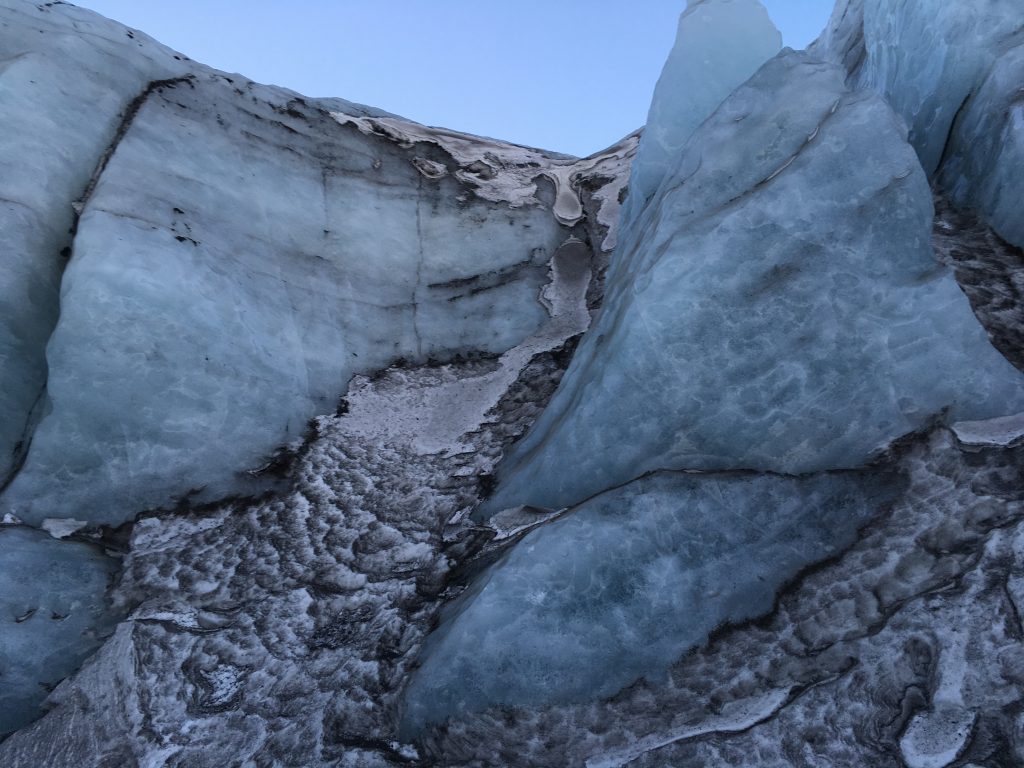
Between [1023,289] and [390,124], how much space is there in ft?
12.4

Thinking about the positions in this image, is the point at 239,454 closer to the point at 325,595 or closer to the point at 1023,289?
the point at 325,595

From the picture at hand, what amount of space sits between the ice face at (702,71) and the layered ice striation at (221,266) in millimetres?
1019

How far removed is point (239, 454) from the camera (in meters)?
2.77

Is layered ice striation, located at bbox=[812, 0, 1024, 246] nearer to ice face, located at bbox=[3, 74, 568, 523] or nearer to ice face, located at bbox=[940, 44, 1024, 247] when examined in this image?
ice face, located at bbox=[940, 44, 1024, 247]

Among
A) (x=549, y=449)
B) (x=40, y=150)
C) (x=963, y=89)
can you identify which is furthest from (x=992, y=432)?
(x=40, y=150)

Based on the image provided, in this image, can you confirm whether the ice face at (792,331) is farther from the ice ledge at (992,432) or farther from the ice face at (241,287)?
the ice face at (241,287)

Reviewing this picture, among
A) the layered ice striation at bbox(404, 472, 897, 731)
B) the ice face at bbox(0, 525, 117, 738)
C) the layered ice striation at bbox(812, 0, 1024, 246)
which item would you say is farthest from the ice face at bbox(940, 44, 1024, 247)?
the ice face at bbox(0, 525, 117, 738)

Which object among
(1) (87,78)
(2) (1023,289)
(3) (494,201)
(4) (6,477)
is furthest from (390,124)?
(2) (1023,289)

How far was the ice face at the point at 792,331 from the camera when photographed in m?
1.90

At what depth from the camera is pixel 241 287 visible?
3039mm

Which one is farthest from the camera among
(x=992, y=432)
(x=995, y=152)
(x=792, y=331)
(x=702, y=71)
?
(x=702, y=71)

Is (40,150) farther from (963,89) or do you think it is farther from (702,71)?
(963,89)

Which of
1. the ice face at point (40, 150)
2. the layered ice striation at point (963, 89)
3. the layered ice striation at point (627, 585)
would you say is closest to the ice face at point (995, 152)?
the layered ice striation at point (963, 89)

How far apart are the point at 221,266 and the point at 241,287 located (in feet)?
0.43
